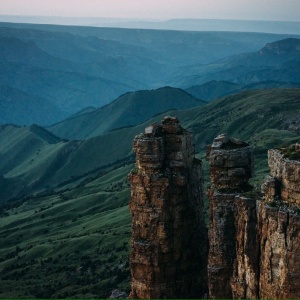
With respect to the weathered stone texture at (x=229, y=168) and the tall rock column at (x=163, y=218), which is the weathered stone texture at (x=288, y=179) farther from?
the tall rock column at (x=163, y=218)

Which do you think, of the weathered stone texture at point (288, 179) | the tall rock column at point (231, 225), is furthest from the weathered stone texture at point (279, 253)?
the tall rock column at point (231, 225)

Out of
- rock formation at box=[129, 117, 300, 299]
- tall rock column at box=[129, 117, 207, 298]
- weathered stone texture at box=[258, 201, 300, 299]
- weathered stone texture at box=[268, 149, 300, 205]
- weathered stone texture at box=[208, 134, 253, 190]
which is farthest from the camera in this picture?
tall rock column at box=[129, 117, 207, 298]

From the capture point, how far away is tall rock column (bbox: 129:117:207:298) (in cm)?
4128

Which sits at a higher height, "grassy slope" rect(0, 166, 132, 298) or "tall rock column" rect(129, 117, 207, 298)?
"tall rock column" rect(129, 117, 207, 298)

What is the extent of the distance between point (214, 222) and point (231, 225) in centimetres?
114

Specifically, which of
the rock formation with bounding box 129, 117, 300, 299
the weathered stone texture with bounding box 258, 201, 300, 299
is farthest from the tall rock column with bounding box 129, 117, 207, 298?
the weathered stone texture with bounding box 258, 201, 300, 299

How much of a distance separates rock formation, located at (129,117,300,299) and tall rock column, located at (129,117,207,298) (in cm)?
7

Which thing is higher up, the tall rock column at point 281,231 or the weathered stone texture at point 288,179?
the weathered stone texture at point 288,179

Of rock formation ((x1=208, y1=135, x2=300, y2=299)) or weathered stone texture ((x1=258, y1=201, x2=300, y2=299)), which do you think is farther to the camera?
rock formation ((x1=208, y1=135, x2=300, y2=299))

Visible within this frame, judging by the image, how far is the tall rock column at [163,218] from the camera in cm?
4128

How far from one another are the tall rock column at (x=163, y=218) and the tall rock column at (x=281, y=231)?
10079 millimetres

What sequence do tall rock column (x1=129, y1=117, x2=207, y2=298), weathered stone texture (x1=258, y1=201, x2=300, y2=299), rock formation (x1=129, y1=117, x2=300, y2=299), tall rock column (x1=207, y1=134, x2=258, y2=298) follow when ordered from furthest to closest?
tall rock column (x1=129, y1=117, x2=207, y2=298)
tall rock column (x1=207, y1=134, x2=258, y2=298)
rock formation (x1=129, y1=117, x2=300, y2=299)
weathered stone texture (x1=258, y1=201, x2=300, y2=299)

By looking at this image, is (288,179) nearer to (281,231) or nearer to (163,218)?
(281,231)

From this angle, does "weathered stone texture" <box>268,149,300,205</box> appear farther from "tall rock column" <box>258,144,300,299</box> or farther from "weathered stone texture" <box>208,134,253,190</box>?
Result: "weathered stone texture" <box>208,134,253,190</box>
